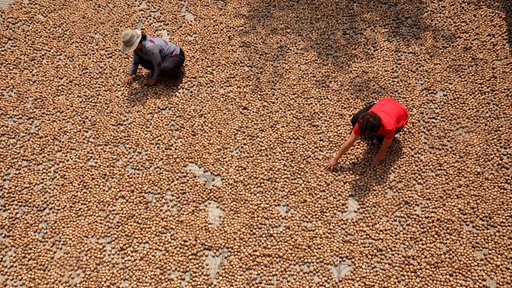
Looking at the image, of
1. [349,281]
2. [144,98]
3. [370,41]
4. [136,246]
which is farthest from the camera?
[370,41]

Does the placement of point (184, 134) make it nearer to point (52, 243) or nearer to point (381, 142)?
point (52, 243)

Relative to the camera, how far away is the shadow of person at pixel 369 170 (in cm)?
435

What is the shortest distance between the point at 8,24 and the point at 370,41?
249 inches

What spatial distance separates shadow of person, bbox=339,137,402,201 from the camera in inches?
171

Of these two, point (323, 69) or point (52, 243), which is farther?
point (323, 69)

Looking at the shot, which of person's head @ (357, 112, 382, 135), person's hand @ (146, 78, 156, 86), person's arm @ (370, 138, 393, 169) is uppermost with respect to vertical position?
person's head @ (357, 112, 382, 135)

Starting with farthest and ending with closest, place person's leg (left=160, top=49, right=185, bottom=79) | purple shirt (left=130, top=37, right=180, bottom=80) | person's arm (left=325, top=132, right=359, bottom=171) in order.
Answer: person's leg (left=160, top=49, right=185, bottom=79) → purple shirt (left=130, top=37, right=180, bottom=80) → person's arm (left=325, top=132, right=359, bottom=171)

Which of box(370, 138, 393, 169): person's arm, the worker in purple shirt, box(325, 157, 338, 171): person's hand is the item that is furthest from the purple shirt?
box(370, 138, 393, 169): person's arm

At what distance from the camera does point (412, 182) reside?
4.36m

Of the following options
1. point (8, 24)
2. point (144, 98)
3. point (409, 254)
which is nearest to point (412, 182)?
point (409, 254)

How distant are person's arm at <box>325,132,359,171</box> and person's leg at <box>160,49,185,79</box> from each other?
2.65m

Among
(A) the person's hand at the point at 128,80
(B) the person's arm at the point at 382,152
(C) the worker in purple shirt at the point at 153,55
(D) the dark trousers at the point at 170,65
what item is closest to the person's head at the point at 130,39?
(C) the worker in purple shirt at the point at 153,55

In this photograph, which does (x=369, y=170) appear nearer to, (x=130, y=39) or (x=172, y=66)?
(x=172, y=66)

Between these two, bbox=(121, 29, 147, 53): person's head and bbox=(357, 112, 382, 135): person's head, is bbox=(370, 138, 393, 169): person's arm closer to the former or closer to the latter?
bbox=(357, 112, 382, 135): person's head
